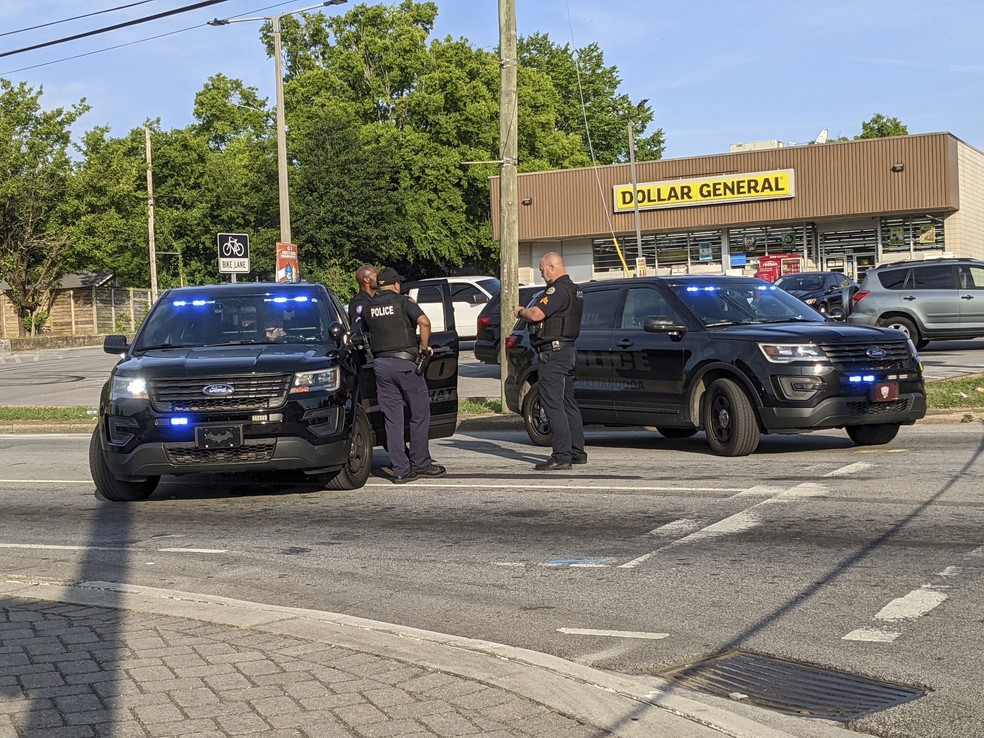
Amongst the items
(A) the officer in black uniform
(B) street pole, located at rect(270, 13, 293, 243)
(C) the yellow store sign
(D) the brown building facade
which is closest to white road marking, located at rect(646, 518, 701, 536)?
(A) the officer in black uniform

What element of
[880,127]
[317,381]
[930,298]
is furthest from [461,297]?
[880,127]

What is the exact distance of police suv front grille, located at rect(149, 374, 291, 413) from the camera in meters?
9.96

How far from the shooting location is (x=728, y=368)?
12.1 m

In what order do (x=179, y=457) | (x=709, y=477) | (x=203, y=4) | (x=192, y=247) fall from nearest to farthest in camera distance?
(x=179, y=457), (x=709, y=477), (x=203, y=4), (x=192, y=247)

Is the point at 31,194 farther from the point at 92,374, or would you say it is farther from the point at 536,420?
the point at 536,420

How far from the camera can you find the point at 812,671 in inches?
212

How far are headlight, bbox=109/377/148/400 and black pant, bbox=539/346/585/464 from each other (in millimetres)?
3447

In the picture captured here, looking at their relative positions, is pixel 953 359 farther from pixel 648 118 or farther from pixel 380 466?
pixel 648 118

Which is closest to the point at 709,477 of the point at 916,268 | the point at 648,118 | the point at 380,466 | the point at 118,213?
the point at 380,466

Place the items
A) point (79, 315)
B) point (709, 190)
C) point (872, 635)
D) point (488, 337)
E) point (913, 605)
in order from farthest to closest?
point (79, 315)
point (709, 190)
point (488, 337)
point (913, 605)
point (872, 635)

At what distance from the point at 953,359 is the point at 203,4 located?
14.2 metres

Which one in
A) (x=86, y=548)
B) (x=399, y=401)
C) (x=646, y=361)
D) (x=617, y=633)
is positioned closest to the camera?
(x=617, y=633)

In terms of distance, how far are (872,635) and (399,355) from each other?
5880mm

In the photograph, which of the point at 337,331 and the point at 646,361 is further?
the point at 646,361
